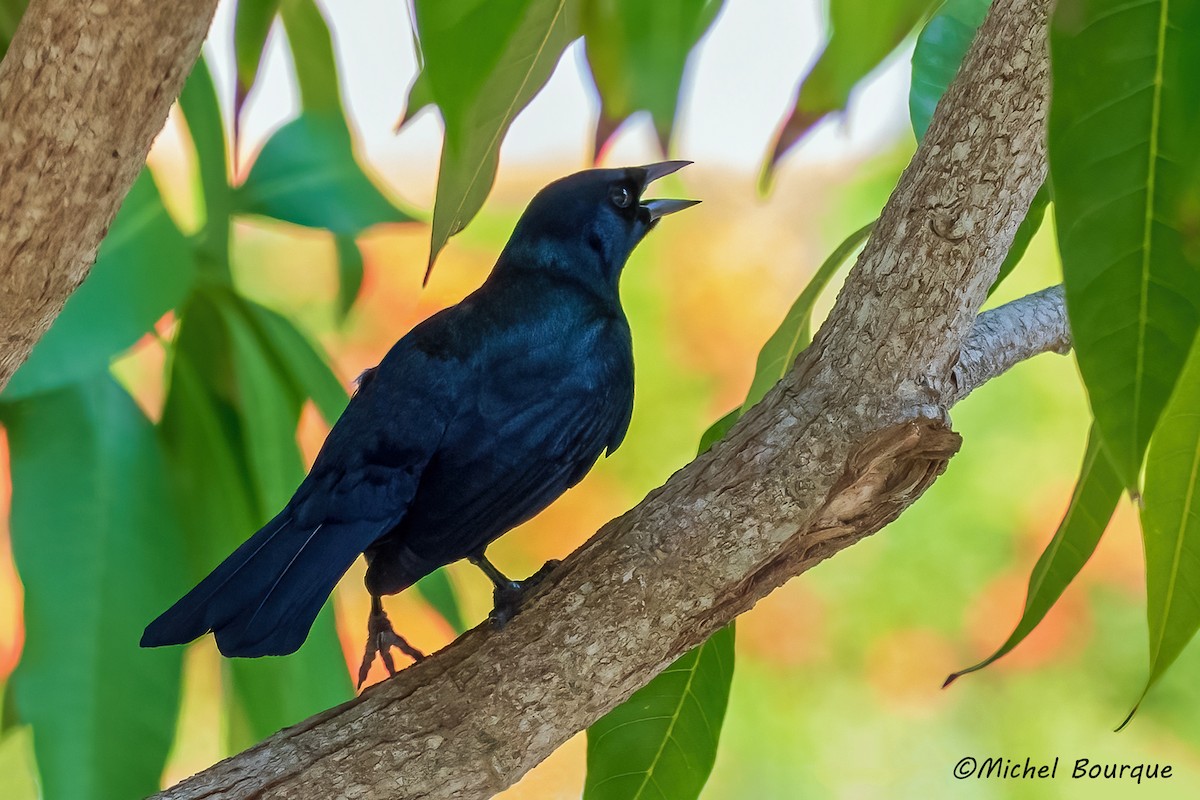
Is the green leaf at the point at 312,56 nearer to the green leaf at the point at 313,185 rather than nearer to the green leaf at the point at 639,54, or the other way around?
the green leaf at the point at 313,185

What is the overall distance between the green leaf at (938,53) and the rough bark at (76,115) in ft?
1.71

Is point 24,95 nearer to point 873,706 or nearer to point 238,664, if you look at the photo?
point 238,664

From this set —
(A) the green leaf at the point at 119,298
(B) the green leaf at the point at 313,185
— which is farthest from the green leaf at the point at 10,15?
(B) the green leaf at the point at 313,185

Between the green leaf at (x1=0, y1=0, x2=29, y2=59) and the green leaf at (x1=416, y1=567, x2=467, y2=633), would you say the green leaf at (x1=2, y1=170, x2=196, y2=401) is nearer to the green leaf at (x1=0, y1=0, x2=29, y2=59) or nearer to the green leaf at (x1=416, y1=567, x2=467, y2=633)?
the green leaf at (x1=0, y1=0, x2=29, y2=59)

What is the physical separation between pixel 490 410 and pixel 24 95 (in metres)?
0.32

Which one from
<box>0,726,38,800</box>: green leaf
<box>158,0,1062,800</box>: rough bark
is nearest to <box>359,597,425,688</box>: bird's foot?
<box>158,0,1062,800</box>: rough bark

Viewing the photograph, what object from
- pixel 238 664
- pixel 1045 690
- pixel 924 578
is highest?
pixel 238 664

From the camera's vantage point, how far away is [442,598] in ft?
3.94

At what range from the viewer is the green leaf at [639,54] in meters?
1.00

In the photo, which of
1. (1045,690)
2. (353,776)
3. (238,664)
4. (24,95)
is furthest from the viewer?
(1045,690)

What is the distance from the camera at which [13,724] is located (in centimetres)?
111

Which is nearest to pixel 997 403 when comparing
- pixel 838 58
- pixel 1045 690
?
pixel 1045 690

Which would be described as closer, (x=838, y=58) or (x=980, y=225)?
(x=980, y=225)

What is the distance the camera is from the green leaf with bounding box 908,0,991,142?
83cm
